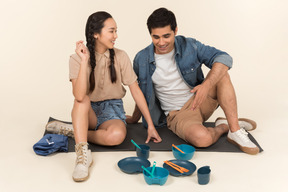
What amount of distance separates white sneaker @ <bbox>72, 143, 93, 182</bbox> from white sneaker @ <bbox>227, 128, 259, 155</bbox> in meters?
1.30

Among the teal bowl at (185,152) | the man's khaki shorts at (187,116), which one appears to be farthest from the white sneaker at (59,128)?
the teal bowl at (185,152)

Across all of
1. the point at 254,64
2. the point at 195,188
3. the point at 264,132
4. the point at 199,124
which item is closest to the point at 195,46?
the point at 199,124

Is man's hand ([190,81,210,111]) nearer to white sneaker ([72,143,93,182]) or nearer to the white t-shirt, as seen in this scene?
the white t-shirt

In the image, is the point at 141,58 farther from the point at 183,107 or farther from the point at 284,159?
the point at 284,159

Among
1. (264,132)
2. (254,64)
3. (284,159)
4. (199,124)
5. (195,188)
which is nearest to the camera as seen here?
(195,188)

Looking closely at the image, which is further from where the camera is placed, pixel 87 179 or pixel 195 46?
pixel 195 46

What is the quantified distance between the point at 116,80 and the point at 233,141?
1196 mm

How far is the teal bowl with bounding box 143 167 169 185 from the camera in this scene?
9.97 ft

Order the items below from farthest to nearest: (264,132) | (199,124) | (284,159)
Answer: (264,132), (199,124), (284,159)

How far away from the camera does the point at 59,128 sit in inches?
159

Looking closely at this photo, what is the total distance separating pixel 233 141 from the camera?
3.79 meters

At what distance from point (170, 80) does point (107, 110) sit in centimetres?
66

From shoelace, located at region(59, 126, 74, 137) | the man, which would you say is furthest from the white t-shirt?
shoelace, located at region(59, 126, 74, 137)

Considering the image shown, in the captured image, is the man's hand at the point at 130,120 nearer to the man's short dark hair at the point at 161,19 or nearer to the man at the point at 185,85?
the man at the point at 185,85
